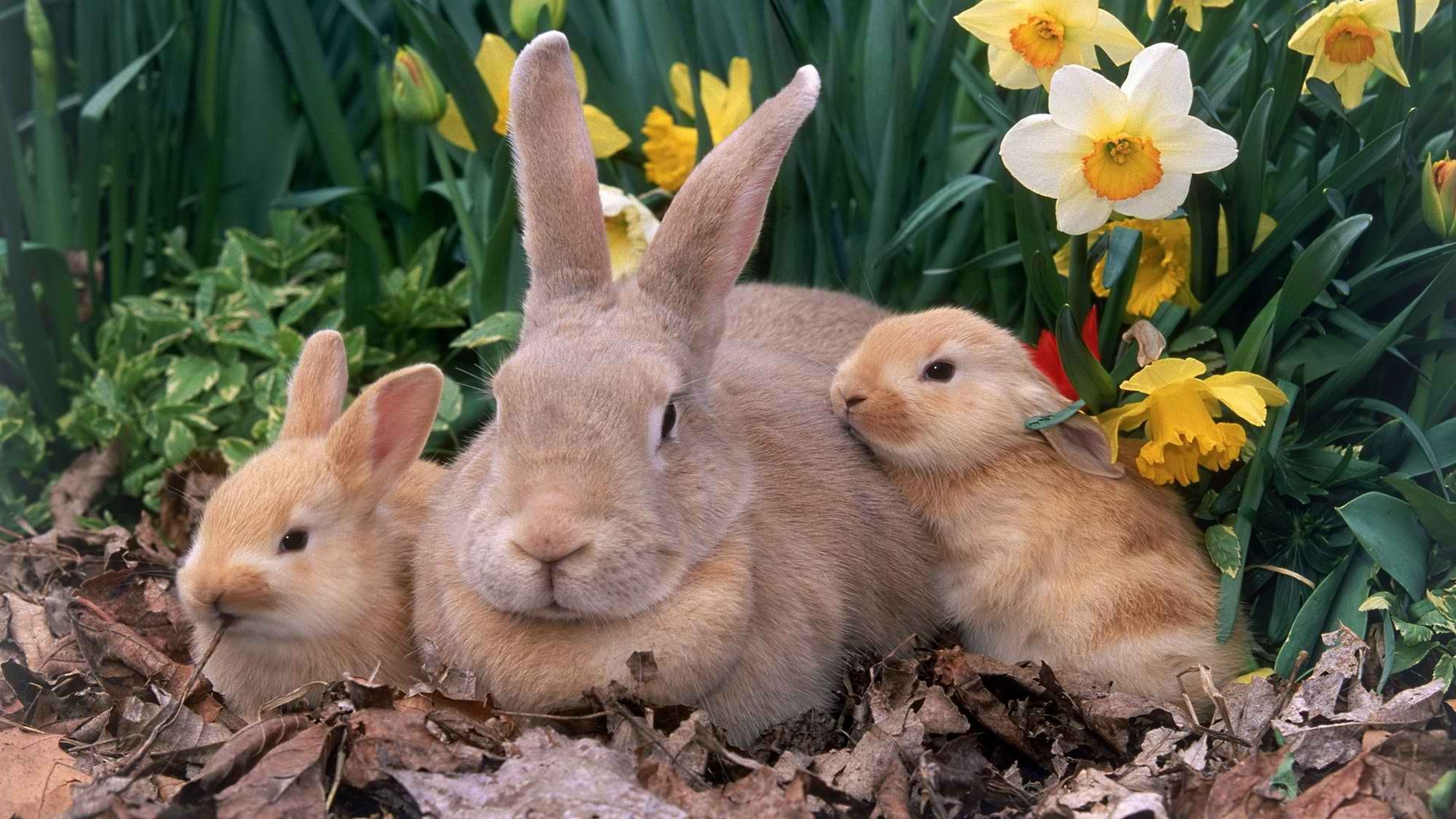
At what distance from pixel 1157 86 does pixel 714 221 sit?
1061 mm

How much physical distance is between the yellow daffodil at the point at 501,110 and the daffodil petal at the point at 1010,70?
1.41 metres

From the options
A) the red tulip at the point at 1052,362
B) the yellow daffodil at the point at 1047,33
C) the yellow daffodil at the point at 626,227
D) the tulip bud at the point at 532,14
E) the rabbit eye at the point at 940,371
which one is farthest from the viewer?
the yellow daffodil at the point at 626,227

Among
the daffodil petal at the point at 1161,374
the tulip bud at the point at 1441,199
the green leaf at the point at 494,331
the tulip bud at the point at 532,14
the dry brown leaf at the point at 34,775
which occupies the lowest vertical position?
the dry brown leaf at the point at 34,775

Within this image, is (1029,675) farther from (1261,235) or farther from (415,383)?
(415,383)

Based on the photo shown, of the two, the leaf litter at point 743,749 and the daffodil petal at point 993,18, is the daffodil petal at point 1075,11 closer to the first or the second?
the daffodil petal at point 993,18

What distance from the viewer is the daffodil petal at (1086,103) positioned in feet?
10.2

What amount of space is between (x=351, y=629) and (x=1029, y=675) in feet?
5.38

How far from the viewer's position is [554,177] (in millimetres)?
3203

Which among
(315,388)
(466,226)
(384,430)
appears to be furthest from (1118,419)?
(466,226)

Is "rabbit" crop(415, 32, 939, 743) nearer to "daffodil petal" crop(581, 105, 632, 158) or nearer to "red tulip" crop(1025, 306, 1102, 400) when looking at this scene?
"red tulip" crop(1025, 306, 1102, 400)

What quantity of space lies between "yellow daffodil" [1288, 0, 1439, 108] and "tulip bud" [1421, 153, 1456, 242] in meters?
0.22

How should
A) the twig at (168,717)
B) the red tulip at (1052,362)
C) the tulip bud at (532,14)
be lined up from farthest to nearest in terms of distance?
the tulip bud at (532,14), the red tulip at (1052,362), the twig at (168,717)

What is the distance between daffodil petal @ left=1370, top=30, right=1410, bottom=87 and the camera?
10.5ft

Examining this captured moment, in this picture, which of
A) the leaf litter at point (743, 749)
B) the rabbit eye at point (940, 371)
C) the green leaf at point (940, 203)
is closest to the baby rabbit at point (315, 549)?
the leaf litter at point (743, 749)
